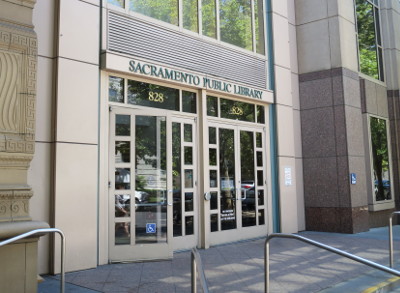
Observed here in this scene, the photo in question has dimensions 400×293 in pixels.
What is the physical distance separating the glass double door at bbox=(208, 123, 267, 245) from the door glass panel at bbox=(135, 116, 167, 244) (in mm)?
1588

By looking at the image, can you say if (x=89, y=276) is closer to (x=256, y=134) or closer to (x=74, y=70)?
(x=74, y=70)

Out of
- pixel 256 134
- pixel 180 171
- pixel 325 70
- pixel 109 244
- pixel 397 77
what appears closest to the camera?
pixel 109 244

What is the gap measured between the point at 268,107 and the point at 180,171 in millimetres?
3580

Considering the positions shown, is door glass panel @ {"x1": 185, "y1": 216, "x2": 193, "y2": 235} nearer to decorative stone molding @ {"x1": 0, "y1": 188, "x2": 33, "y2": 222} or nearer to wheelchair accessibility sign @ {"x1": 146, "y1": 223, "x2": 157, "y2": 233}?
wheelchair accessibility sign @ {"x1": 146, "y1": 223, "x2": 157, "y2": 233}

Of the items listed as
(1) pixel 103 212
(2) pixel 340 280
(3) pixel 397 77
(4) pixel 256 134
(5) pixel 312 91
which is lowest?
(2) pixel 340 280

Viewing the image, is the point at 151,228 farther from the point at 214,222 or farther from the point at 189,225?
the point at 214,222

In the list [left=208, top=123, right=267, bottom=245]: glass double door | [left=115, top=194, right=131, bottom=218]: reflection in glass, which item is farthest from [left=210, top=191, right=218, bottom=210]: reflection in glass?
[left=115, top=194, right=131, bottom=218]: reflection in glass

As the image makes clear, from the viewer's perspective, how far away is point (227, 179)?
9266 millimetres

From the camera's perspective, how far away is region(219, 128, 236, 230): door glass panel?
358 inches

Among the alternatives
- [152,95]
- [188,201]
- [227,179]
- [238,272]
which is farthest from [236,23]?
[238,272]

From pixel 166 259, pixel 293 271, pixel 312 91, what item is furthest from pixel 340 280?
pixel 312 91

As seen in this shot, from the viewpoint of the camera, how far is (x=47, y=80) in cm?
646

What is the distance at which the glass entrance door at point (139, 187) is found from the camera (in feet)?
23.0

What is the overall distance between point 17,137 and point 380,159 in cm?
1106
